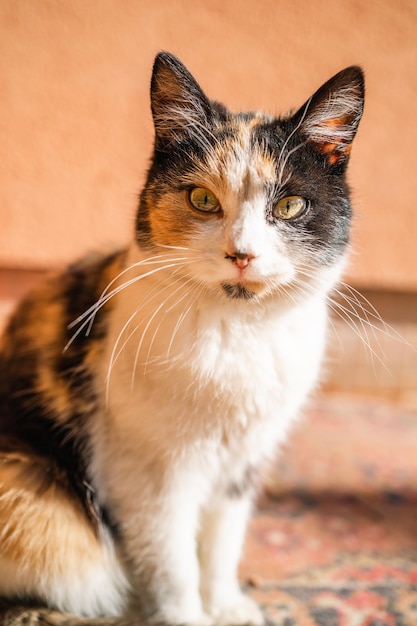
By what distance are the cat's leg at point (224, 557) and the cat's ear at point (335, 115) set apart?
0.63 m

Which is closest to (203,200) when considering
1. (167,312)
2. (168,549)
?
(167,312)

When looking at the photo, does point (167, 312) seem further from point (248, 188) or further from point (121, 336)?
point (248, 188)

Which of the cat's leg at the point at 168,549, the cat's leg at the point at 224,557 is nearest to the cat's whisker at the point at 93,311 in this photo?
the cat's leg at the point at 168,549

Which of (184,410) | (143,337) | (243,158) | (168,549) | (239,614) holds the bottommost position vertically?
(239,614)

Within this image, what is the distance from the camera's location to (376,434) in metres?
1.71

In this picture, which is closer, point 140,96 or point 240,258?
point 240,258

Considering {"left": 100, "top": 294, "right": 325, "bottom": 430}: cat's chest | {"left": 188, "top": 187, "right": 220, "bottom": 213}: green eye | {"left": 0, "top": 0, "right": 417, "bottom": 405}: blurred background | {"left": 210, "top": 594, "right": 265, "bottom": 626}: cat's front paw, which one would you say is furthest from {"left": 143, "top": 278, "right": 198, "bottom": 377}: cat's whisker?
{"left": 210, "top": 594, "right": 265, "bottom": 626}: cat's front paw

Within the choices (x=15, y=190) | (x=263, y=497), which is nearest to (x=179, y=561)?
(x=263, y=497)

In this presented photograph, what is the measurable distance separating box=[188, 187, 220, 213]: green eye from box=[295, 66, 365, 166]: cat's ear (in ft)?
0.53

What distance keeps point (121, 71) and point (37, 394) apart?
23.5 inches

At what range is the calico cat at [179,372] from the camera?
0.83 metres

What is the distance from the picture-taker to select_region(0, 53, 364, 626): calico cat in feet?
2.73

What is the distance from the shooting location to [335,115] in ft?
2.73

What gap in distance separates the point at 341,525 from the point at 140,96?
3.38 ft
